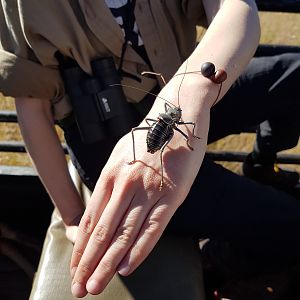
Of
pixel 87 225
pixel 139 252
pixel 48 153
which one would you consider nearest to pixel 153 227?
pixel 139 252

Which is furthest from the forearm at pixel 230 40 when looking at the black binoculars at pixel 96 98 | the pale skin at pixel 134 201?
the black binoculars at pixel 96 98

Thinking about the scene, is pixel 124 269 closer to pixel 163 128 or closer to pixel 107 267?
pixel 107 267

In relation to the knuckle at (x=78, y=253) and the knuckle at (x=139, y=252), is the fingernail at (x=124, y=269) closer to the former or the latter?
the knuckle at (x=139, y=252)

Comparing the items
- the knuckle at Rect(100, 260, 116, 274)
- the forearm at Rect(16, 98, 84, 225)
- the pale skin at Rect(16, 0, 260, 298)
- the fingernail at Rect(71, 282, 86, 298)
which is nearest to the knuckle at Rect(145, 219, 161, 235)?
the pale skin at Rect(16, 0, 260, 298)

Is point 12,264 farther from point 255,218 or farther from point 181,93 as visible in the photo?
point 181,93

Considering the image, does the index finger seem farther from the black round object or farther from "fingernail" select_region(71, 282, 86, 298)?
the black round object

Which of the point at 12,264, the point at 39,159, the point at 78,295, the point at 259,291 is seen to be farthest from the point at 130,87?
the point at 12,264
